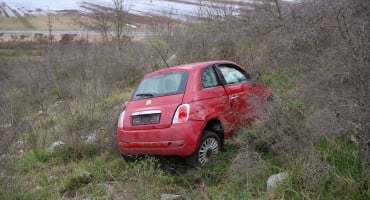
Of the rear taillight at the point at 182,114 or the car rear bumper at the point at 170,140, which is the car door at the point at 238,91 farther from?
the rear taillight at the point at 182,114

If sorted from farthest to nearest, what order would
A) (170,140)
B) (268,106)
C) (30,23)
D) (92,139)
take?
1. (30,23)
2. (92,139)
3. (170,140)
4. (268,106)

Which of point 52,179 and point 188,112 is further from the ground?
point 188,112

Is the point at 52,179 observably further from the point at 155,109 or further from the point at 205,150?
the point at 205,150

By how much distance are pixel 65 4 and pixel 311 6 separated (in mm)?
38832

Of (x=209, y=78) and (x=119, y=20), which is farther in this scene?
(x=119, y=20)

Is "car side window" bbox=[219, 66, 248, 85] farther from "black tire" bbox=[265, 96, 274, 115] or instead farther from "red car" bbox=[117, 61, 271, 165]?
"black tire" bbox=[265, 96, 274, 115]

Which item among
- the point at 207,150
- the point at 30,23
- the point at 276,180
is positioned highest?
the point at 30,23

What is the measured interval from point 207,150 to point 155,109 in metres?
1.01

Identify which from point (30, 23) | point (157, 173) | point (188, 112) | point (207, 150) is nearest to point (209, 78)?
point (188, 112)

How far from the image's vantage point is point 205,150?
613cm

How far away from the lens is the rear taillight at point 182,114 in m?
5.92

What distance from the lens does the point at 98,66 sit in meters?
17.5

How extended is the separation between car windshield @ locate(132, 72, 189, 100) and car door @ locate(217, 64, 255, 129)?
A: 0.81 m

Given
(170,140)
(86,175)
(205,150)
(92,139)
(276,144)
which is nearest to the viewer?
(276,144)
